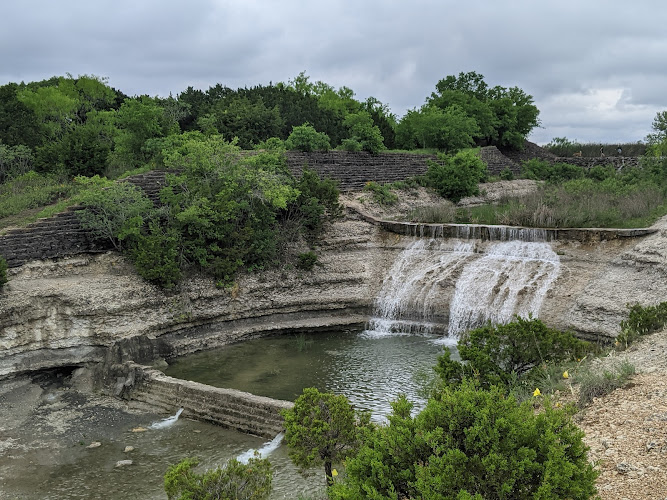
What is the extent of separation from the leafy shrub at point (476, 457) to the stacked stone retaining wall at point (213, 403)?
6.07 metres

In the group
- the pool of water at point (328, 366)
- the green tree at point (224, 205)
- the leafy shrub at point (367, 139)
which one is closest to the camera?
the pool of water at point (328, 366)

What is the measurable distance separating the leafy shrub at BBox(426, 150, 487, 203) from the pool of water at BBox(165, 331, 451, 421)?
1086cm

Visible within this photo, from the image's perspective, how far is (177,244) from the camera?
16.6m

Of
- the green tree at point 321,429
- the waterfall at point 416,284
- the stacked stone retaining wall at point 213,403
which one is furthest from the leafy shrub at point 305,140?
the green tree at point 321,429

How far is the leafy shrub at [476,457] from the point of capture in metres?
4.07

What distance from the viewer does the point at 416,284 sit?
17781mm

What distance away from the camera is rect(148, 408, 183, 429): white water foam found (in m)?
11.0

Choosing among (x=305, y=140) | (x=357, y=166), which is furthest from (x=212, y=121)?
(x=357, y=166)

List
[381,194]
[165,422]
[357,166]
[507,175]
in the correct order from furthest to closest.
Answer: [507,175]
[357,166]
[381,194]
[165,422]

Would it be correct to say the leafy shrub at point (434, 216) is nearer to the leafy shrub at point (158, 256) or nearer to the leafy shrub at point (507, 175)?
the leafy shrub at point (158, 256)

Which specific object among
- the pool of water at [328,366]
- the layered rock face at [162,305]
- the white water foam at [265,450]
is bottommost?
the white water foam at [265,450]

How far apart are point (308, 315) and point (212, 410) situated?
6851mm

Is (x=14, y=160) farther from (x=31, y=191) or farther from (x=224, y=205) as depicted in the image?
(x=224, y=205)

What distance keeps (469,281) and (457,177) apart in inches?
374
